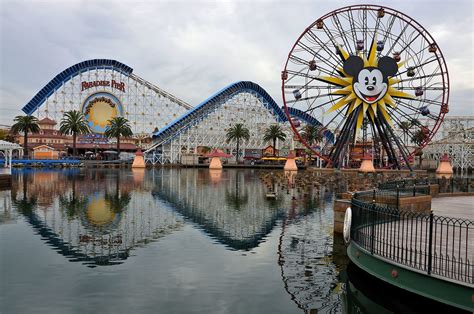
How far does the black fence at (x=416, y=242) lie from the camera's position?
9.82m

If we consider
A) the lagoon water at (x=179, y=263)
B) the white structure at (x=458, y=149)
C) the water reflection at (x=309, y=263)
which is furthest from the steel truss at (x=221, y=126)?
the water reflection at (x=309, y=263)

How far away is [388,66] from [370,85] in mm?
3289

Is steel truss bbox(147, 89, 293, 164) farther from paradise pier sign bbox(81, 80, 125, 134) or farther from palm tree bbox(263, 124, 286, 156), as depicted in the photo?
paradise pier sign bbox(81, 80, 125, 134)

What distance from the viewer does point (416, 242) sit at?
1113cm

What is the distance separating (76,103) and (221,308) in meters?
104

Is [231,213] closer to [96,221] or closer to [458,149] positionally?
[96,221]

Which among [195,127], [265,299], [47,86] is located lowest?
[265,299]

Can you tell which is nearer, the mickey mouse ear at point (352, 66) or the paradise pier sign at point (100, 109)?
the mickey mouse ear at point (352, 66)

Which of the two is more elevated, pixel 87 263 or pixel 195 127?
pixel 195 127

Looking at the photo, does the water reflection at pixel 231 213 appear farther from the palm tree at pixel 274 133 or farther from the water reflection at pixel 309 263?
the palm tree at pixel 274 133

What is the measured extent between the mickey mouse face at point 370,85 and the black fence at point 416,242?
3720cm

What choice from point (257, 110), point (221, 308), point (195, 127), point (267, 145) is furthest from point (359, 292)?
point (267, 145)

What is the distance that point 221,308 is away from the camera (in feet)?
35.1

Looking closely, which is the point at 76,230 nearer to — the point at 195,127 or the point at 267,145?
the point at 195,127
